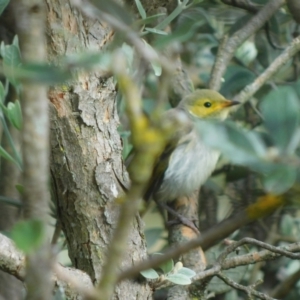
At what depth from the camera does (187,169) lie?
256cm

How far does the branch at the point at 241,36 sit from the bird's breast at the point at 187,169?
34 centimetres

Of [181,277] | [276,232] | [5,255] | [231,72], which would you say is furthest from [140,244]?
[231,72]

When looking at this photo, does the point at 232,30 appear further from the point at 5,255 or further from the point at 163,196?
the point at 5,255

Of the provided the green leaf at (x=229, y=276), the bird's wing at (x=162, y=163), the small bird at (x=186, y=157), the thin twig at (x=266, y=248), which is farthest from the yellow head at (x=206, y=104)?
the thin twig at (x=266, y=248)

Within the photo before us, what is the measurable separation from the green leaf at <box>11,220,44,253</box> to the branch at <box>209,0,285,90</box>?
1526mm

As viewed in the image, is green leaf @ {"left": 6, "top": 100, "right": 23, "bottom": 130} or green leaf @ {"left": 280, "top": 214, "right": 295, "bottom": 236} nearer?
green leaf @ {"left": 6, "top": 100, "right": 23, "bottom": 130}

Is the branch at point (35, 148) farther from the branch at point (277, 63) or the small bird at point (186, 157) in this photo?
the small bird at point (186, 157)

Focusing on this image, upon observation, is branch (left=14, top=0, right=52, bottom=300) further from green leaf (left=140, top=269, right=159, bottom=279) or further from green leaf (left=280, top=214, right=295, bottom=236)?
green leaf (left=280, top=214, right=295, bottom=236)

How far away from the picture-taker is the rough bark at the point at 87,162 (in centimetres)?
123

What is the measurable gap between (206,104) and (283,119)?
2165 mm

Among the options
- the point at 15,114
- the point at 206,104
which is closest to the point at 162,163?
the point at 206,104

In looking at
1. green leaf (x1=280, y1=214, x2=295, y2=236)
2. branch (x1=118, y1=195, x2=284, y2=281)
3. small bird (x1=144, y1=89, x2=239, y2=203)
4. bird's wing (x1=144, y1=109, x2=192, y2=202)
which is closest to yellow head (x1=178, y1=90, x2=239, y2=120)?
small bird (x1=144, y1=89, x2=239, y2=203)

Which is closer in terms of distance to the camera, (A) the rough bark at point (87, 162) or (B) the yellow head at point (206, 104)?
(A) the rough bark at point (87, 162)

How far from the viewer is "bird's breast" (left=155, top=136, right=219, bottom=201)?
7.45 ft
